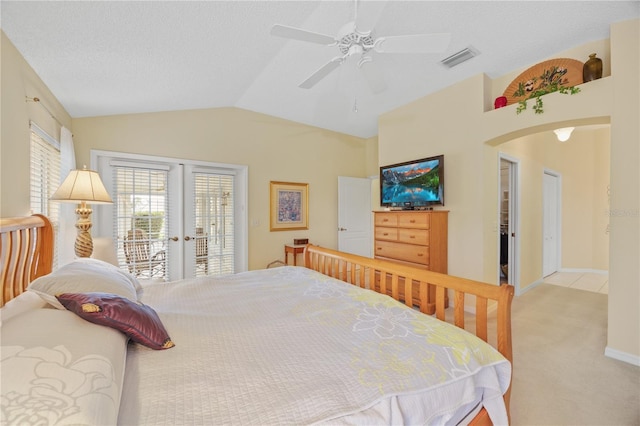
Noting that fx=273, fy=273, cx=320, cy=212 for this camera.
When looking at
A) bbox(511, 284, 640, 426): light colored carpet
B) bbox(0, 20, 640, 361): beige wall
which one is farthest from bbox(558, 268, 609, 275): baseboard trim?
bbox(0, 20, 640, 361): beige wall

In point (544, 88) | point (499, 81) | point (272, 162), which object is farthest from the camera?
point (272, 162)

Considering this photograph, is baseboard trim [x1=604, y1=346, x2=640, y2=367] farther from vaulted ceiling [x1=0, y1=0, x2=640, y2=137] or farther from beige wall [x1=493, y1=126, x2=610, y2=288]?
vaulted ceiling [x1=0, y1=0, x2=640, y2=137]

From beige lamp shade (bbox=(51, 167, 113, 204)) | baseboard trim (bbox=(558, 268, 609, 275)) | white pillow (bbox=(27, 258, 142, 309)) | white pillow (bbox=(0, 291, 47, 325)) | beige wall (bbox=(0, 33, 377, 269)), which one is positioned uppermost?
beige wall (bbox=(0, 33, 377, 269))

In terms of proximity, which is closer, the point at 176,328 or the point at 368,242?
the point at 176,328

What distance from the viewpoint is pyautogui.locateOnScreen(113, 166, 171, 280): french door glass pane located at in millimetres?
3461

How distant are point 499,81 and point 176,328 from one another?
4054mm

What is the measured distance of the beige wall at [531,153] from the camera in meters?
2.27

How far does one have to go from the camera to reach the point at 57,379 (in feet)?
2.32

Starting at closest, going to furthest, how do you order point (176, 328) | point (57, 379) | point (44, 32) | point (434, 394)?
1. point (57, 379)
2. point (434, 394)
3. point (176, 328)
4. point (44, 32)

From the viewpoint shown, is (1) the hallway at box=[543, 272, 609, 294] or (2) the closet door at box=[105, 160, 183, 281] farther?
(1) the hallway at box=[543, 272, 609, 294]

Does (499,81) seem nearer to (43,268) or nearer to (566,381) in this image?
(566,381)

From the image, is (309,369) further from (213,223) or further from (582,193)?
(582,193)

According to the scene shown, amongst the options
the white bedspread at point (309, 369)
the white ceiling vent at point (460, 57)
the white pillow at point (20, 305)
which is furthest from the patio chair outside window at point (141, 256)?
the white ceiling vent at point (460, 57)

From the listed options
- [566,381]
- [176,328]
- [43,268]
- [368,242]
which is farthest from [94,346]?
[368,242]
